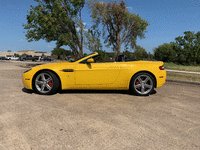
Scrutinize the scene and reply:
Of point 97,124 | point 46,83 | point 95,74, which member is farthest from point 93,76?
point 97,124

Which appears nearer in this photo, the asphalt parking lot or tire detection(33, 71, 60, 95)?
the asphalt parking lot

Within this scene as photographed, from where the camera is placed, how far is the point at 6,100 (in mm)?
4387

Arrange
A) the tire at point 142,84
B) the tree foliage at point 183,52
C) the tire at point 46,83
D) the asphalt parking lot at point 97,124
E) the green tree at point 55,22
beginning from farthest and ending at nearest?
the tree foliage at point 183,52, the green tree at point 55,22, the tire at point 142,84, the tire at point 46,83, the asphalt parking lot at point 97,124

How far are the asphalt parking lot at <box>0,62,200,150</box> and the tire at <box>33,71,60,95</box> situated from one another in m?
0.48

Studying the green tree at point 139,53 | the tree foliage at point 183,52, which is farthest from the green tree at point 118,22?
the tree foliage at point 183,52

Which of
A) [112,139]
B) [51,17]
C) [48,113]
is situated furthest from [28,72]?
[51,17]

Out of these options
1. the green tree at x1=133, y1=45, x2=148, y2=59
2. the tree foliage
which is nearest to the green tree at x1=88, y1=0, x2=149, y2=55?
the green tree at x1=133, y1=45, x2=148, y2=59

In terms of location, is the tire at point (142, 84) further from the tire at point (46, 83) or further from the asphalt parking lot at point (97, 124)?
the tire at point (46, 83)

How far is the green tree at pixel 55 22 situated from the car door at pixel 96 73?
13879mm

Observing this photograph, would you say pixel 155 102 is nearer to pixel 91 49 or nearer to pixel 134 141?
pixel 134 141

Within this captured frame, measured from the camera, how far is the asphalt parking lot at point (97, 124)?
92.0 inches

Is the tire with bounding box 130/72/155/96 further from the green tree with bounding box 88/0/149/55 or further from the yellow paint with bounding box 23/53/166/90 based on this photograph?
the green tree with bounding box 88/0/149/55

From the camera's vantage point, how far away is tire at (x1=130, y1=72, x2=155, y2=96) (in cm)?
524

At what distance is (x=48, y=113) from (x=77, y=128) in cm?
100
